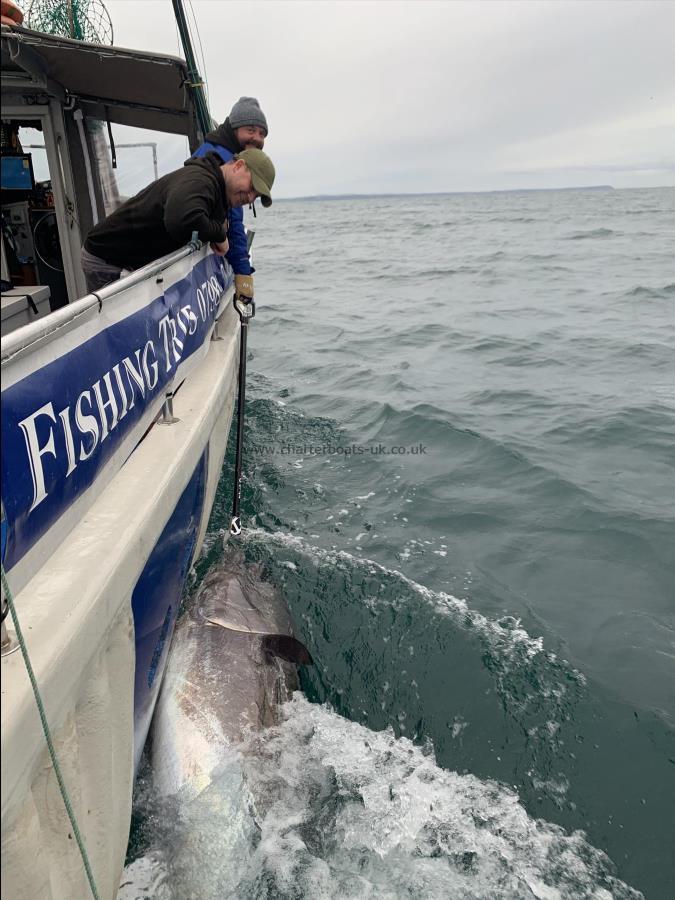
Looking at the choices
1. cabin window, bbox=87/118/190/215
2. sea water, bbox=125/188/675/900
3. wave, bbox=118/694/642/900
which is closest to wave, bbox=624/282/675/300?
sea water, bbox=125/188/675/900

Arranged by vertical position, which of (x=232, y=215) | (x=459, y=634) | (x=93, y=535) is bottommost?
(x=459, y=634)

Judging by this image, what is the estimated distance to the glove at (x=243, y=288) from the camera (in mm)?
4539

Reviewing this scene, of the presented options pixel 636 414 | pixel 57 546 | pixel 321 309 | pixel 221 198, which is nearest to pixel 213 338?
pixel 221 198

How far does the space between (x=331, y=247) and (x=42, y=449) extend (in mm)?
26222

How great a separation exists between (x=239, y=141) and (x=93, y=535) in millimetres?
3454

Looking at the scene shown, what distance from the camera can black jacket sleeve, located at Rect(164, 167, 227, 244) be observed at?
3365mm

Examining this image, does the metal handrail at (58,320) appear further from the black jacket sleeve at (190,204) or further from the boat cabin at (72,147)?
the boat cabin at (72,147)

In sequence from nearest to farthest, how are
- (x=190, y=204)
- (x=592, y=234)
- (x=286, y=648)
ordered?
(x=286, y=648)
(x=190, y=204)
(x=592, y=234)

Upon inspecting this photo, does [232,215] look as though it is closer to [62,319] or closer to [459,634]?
[62,319]

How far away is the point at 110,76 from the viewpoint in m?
5.07

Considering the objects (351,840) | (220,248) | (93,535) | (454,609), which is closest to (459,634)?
(454,609)

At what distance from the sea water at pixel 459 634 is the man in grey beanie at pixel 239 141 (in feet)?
5.47

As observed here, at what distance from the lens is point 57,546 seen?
6.52ft

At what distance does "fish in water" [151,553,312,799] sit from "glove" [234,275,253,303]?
1963 millimetres
